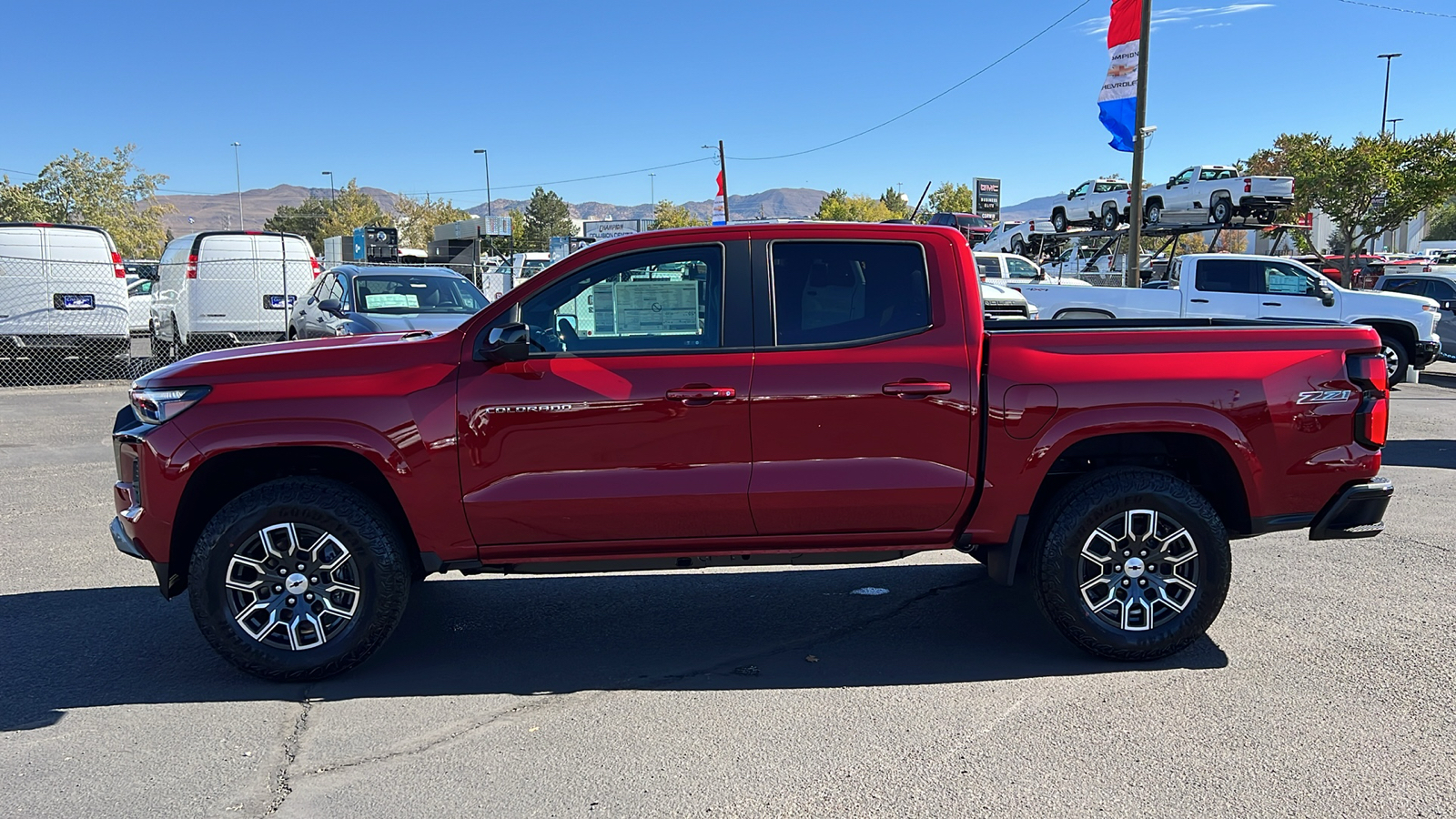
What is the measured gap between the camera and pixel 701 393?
4348 millimetres

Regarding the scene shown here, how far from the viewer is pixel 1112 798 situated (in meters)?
3.40

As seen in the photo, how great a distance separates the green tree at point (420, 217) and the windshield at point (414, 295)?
83.1 metres

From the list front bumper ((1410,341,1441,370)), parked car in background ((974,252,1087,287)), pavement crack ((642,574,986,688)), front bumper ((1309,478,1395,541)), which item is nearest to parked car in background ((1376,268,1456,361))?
front bumper ((1410,341,1441,370))

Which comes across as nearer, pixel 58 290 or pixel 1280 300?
pixel 58 290

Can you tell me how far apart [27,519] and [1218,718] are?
750 cm

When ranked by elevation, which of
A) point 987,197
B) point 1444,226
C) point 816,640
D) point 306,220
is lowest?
point 816,640

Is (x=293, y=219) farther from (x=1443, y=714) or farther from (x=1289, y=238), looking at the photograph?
(x=1443, y=714)

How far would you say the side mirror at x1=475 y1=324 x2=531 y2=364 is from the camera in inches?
169

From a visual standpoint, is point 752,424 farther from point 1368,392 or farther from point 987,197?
point 987,197

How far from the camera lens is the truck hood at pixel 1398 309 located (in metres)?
15.5

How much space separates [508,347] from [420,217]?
9737 cm

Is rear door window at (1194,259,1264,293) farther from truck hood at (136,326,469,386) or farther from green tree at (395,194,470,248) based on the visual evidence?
green tree at (395,194,470,248)

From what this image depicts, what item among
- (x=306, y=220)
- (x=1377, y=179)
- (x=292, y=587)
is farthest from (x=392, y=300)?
(x=306, y=220)

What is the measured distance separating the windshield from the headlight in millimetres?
8096
